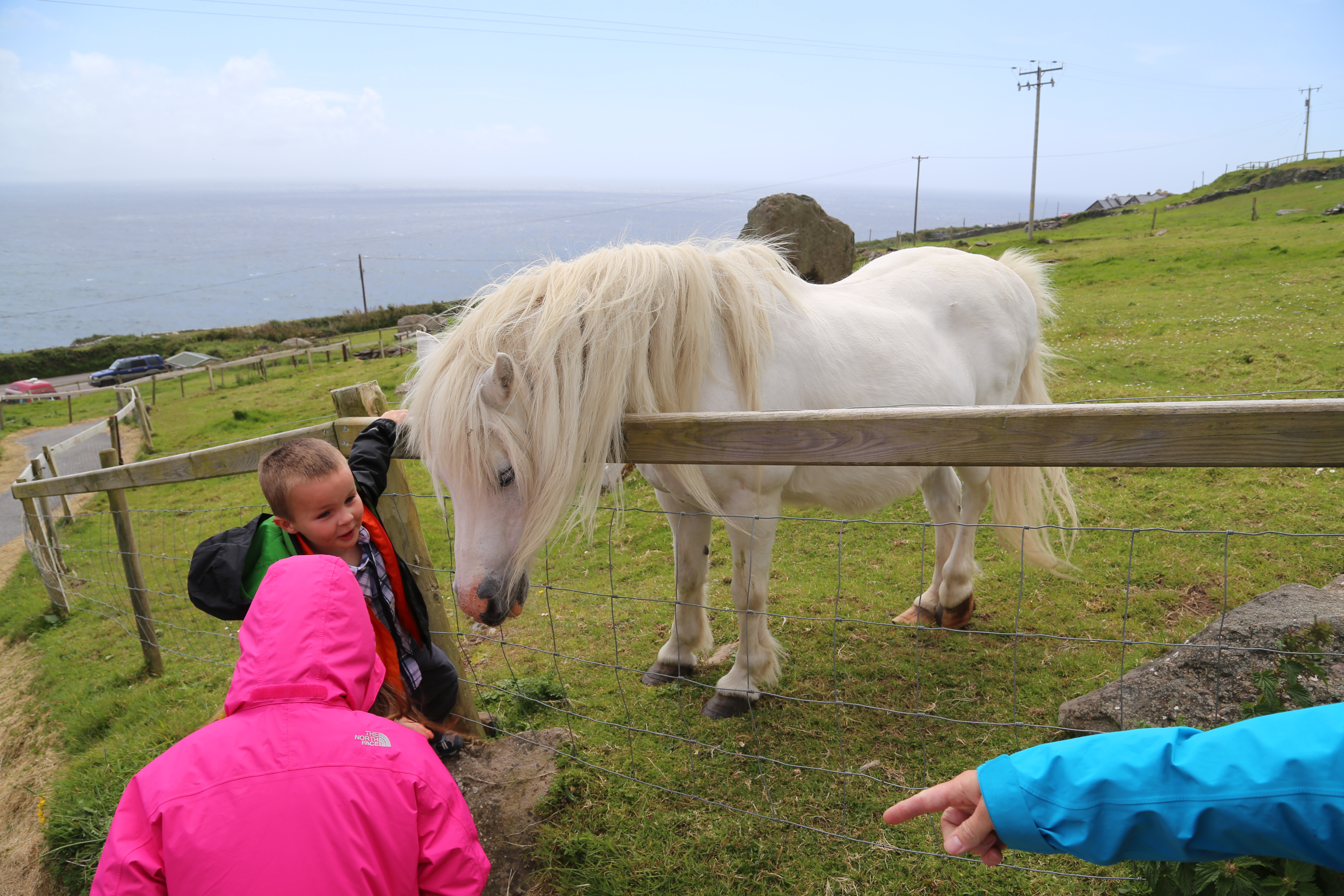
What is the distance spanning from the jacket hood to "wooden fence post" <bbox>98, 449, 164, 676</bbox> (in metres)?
3.79

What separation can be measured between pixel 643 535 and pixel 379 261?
557 ft

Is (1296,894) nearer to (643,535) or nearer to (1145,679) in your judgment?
(1145,679)

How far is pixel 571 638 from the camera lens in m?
4.13

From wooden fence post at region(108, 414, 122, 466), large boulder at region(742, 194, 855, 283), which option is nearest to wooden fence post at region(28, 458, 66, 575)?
wooden fence post at region(108, 414, 122, 466)

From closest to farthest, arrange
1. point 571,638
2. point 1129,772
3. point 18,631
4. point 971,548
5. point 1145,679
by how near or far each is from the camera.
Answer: point 1129,772, point 1145,679, point 971,548, point 571,638, point 18,631

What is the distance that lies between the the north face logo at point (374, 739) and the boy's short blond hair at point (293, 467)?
0.85 m

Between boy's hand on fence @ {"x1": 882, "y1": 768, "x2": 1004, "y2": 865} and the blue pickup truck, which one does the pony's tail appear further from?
the blue pickup truck

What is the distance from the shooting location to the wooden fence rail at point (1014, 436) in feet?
4.35

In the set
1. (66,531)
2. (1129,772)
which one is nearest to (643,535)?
(1129,772)

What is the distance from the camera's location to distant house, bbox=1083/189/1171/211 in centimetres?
4697

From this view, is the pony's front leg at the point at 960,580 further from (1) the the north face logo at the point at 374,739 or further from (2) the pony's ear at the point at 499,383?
(1) the the north face logo at the point at 374,739

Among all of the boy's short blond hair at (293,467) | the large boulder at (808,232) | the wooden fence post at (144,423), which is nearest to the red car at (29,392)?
the wooden fence post at (144,423)

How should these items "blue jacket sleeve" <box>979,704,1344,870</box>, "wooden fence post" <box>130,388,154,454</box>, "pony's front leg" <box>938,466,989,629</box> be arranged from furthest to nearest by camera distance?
1. "wooden fence post" <box>130,388,154,454</box>
2. "pony's front leg" <box>938,466,989,629</box>
3. "blue jacket sleeve" <box>979,704,1344,870</box>

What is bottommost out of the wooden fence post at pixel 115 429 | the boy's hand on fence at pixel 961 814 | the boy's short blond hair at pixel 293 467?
the wooden fence post at pixel 115 429
